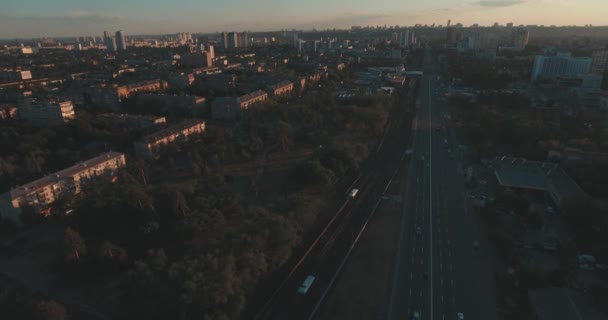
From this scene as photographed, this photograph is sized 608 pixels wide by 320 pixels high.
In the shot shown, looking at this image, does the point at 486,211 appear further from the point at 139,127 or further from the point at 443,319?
the point at 139,127

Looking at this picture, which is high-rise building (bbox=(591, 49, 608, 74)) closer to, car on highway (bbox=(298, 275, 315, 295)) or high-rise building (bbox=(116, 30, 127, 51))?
car on highway (bbox=(298, 275, 315, 295))

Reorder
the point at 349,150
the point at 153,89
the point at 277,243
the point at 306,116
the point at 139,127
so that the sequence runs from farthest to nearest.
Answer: the point at 153,89 → the point at 306,116 → the point at 139,127 → the point at 349,150 → the point at 277,243

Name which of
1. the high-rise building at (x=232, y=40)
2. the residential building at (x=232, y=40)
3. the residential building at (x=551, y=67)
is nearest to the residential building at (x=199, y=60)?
the residential building at (x=232, y=40)

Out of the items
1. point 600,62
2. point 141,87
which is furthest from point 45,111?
point 600,62

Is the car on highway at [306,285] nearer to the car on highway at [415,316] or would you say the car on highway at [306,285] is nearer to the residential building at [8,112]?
the car on highway at [415,316]

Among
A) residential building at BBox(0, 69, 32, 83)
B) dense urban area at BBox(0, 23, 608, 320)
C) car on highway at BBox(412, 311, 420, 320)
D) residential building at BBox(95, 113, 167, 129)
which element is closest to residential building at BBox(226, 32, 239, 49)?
residential building at BBox(0, 69, 32, 83)

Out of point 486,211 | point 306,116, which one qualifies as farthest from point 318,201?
point 306,116
